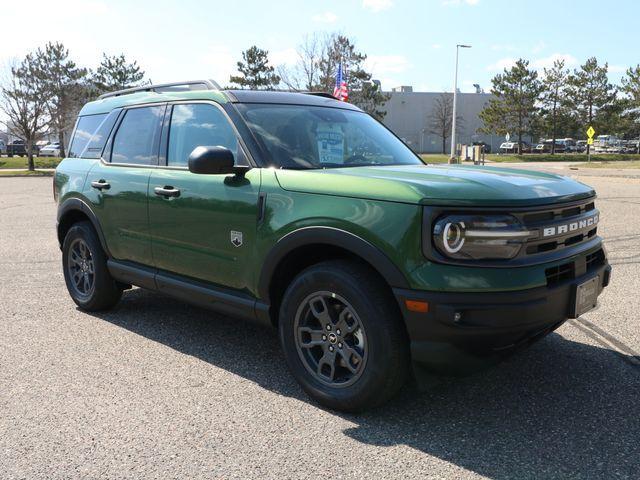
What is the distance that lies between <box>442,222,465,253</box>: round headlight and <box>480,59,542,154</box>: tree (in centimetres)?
6199

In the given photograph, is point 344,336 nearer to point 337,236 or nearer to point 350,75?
point 337,236

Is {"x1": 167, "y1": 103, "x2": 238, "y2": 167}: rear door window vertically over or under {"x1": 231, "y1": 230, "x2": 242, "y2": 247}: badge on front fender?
over

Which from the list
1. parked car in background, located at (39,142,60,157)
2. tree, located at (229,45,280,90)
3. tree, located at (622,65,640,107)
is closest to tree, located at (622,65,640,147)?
tree, located at (622,65,640,107)

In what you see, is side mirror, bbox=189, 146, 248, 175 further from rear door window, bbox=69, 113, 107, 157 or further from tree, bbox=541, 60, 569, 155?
tree, bbox=541, 60, 569, 155

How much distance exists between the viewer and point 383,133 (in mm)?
4641

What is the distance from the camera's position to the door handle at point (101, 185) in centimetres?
476

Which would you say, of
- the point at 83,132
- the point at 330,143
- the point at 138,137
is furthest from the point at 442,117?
the point at 330,143

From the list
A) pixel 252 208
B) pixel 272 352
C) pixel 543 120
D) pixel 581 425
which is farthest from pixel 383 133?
pixel 543 120

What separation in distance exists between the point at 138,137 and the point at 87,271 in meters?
1.39

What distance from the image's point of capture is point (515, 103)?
60938mm

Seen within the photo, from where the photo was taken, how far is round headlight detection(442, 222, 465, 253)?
2764 millimetres

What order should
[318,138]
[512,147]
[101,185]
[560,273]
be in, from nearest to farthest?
[560,273] → [318,138] → [101,185] → [512,147]

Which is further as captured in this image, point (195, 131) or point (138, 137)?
point (138, 137)

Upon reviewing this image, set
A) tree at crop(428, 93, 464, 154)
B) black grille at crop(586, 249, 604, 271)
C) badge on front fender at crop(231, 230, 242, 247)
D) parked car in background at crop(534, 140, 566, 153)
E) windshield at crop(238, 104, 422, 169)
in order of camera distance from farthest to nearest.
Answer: tree at crop(428, 93, 464, 154)
parked car in background at crop(534, 140, 566, 153)
windshield at crop(238, 104, 422, 169)
badge on front fender at crop(231, 230, 242, 247)
black grille at crop(586, 249, 604, 271)
